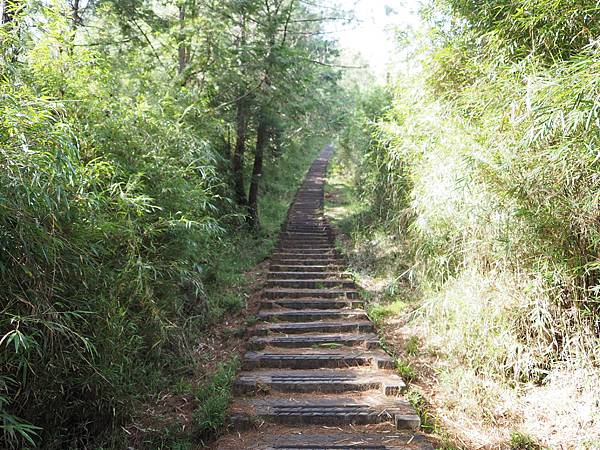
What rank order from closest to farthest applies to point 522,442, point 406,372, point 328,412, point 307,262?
point 522,442 → point 328,412 → point 406,372 → point 307,262

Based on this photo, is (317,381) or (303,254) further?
(303,254)

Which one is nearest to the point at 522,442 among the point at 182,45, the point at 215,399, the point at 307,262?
the point at 215,399

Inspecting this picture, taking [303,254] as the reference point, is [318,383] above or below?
below

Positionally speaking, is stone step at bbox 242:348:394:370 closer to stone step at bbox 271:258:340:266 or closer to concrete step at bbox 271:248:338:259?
stone step at bbox 271:258:340:266

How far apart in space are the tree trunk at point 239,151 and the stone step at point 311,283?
3342 mm

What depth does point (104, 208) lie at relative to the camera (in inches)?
120

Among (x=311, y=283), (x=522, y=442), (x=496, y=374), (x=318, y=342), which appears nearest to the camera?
(x=522, y=442)

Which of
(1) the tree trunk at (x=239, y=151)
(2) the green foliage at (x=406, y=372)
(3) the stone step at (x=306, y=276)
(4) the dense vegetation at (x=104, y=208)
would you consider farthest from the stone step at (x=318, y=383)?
(1) the tree trunk at (x=239, y=151)

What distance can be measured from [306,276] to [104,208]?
3986 mm

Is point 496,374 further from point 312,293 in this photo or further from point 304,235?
point 304,235

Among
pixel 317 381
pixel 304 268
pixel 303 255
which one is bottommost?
pixel 317 381

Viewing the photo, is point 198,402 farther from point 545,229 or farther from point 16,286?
point 545,229

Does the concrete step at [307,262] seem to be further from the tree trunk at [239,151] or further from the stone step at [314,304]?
the tree trunk at [239,151]

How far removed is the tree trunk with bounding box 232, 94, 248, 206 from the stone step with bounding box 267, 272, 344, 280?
9.84 ft
